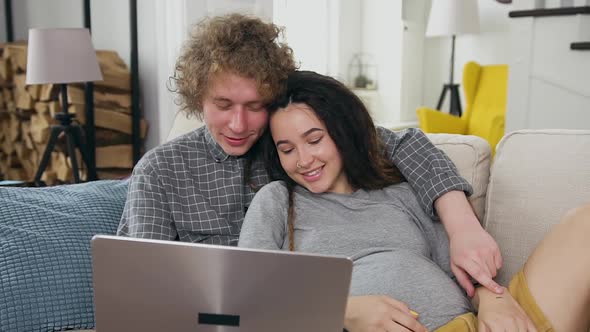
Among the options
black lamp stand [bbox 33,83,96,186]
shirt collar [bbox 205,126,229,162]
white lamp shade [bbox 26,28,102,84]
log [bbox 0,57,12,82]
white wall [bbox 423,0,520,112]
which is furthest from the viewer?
white wall [bbox 423,0,520,112]

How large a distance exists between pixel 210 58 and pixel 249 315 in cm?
69

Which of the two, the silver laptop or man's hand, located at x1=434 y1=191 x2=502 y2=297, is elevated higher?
the silver laptop

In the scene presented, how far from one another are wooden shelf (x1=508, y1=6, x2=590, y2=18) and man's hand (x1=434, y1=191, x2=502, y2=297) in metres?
2.62

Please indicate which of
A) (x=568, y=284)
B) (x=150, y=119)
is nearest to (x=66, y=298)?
(x=568, y=284)

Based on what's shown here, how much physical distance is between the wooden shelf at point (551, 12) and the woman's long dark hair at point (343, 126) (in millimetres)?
2562

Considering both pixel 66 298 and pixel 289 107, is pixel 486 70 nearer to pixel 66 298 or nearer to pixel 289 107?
pixel 289 107

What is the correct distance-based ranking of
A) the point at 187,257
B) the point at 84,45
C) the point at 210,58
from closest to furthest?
the point at 187,257
the point at 210,58
the point at 84,45

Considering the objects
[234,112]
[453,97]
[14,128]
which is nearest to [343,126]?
[234,112]

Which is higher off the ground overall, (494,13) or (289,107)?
(494,13)

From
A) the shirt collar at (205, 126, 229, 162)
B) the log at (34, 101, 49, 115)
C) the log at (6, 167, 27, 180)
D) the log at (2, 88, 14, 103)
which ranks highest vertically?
the shirt collar at (205, 126, 229, 162)

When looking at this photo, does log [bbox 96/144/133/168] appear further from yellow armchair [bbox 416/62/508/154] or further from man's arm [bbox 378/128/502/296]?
man's arm [bbox 378/128/502/296]

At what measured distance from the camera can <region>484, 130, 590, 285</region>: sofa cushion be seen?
1.38 meters

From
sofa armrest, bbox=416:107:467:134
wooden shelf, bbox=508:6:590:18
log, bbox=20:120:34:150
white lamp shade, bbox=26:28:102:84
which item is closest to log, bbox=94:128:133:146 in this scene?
log, bbox=20:120:34:150

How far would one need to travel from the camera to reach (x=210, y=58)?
4.54 ft
